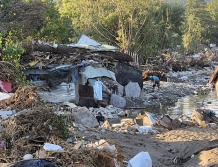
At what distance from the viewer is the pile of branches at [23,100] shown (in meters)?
7.18

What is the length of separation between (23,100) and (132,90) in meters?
9.47

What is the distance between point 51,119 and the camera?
227 inches

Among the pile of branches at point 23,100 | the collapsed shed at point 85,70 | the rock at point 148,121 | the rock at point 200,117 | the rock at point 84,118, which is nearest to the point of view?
the pile of branches at point 23,100

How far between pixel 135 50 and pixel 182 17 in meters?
16.1

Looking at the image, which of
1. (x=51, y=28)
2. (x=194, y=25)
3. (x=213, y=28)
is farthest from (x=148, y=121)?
(x=213, y=28)

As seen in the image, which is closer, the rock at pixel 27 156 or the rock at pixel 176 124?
the rock at pixel 27 156

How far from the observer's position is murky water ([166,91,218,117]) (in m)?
13.7

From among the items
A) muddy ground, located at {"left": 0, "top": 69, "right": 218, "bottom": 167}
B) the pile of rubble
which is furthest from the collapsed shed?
the pile of rubble

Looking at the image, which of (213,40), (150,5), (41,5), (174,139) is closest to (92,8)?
(150,5)

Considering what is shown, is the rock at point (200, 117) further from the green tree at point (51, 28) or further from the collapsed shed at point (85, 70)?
the green tree at point (51, 28)

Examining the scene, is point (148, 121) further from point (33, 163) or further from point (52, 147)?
point (33, 163)

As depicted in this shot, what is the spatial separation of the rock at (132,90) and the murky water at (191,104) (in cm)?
201

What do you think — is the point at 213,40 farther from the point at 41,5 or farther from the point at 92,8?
the point at 41,5

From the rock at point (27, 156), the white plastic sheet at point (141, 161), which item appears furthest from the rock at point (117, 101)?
the rock at point (27, 156)
